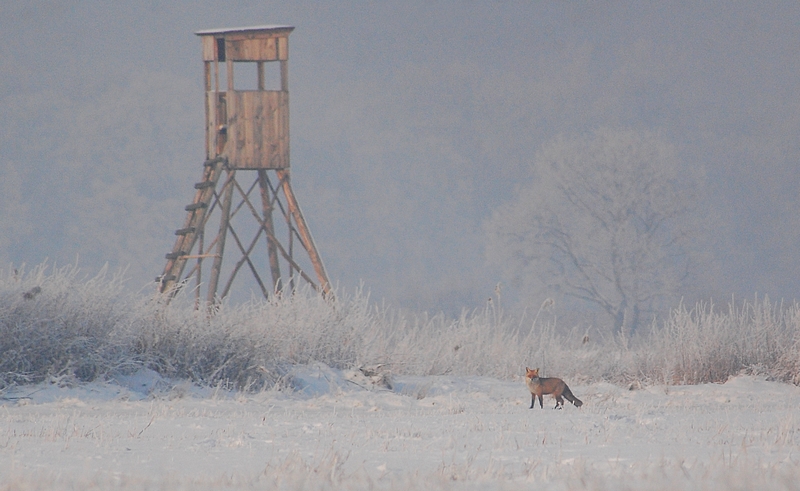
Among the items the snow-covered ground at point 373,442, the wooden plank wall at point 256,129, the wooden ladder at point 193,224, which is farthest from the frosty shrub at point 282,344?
the wooden plank wall at point 256,129

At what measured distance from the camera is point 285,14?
8450cm

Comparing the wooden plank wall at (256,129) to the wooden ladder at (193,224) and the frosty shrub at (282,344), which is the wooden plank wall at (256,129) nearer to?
the wooden ladder at (193,224)

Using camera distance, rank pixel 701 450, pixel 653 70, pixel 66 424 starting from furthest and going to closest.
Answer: pixel 653 70 → pixel 66 424 → pixel 701 450

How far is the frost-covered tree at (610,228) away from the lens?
125ft

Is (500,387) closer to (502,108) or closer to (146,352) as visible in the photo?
(146,352)

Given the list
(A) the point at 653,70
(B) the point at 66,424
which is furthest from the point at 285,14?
(B) the point at 66,424

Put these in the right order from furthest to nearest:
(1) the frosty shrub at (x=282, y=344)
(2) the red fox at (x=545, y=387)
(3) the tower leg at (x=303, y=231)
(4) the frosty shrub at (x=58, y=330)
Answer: (3) the tower leg at (x=303, y=231) < (1) the frosty shrub at (x=282, y=344) < (4) the frosty shrub at (x=58, y=330) < (2) the red fox at (x=545, y=387)

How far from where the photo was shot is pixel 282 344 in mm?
14344

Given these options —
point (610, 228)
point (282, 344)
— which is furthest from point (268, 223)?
point (610, 228)

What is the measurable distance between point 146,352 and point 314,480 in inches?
307

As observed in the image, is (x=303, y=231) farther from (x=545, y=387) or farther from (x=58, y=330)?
(x=545, y=387)

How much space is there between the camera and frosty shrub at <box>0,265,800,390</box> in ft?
39.9

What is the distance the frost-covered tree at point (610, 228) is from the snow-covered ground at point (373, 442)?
26.3 metres

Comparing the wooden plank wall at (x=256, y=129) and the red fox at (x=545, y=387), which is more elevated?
the wooden plank wall at (x=256, y=129)
